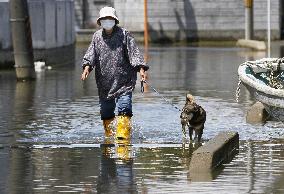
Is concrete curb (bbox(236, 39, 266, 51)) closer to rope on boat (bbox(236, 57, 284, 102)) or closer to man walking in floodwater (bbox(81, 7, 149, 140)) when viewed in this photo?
rope on boat (bbox(236, 57, 284, 102))

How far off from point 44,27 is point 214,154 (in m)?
18.0

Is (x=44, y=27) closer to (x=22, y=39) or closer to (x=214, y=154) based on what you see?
(x=22, y=39)

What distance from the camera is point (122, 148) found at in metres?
13.9

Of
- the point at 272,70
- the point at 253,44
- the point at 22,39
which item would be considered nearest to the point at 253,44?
the point at 253,44

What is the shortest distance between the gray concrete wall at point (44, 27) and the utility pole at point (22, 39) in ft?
8.14

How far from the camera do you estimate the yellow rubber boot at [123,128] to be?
1462cm

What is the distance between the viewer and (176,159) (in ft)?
42.2

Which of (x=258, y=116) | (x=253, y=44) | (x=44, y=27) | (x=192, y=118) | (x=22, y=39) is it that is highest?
(x=192, y=118)

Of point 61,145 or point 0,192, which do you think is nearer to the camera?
point 0,192

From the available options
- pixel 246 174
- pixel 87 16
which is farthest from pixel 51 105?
pixel 87 16

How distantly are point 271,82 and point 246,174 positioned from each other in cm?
520

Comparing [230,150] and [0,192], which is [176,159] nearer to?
[230,150]

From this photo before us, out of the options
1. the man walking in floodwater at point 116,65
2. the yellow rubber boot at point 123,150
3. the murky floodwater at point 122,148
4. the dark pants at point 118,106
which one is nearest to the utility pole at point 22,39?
the murky floodwater at point 122,148

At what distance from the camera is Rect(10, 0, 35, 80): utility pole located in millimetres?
24672
